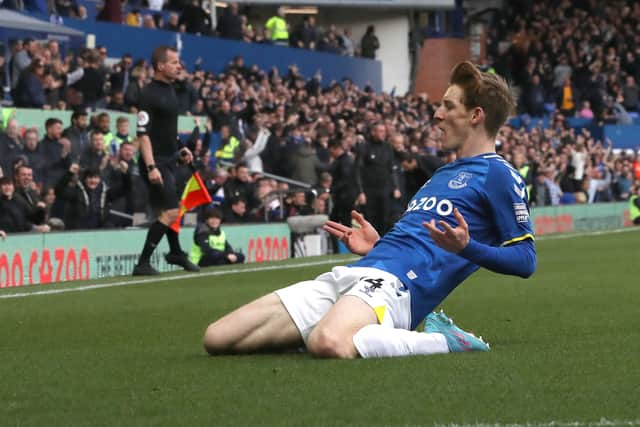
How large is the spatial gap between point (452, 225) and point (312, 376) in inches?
51.8

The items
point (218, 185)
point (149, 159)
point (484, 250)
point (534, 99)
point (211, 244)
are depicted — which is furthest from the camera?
point (534, 99)

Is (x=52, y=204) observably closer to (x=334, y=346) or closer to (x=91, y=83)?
(x=91, y=83)

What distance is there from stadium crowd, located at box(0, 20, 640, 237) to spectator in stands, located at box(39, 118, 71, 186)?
13mm

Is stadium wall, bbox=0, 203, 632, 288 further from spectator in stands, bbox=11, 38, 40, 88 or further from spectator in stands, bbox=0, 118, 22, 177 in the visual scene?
spectator in stands, bbox=11, 38, 40, 88

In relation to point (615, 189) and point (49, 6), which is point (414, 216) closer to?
point (49, 6)

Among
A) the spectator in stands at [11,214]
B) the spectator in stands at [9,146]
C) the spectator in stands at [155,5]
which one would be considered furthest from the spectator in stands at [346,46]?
the spectator in stands at [11,214]

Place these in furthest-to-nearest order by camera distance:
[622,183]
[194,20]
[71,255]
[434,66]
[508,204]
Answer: [434,66], [622,183], [194,20], [71,255], [508,204]

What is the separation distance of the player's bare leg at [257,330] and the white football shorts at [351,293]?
0.06m

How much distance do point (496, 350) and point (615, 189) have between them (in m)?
30.2

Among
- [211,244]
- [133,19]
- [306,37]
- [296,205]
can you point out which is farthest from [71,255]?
[306,37]

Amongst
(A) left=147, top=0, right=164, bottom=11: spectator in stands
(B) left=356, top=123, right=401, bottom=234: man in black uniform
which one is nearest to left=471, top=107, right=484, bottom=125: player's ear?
(B) left=356, top=123, right=401, bottom=234: man in black uniform

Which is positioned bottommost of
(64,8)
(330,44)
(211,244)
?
(211,244)

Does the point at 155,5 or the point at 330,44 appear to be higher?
the point at 155,5

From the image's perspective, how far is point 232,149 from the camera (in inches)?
994
